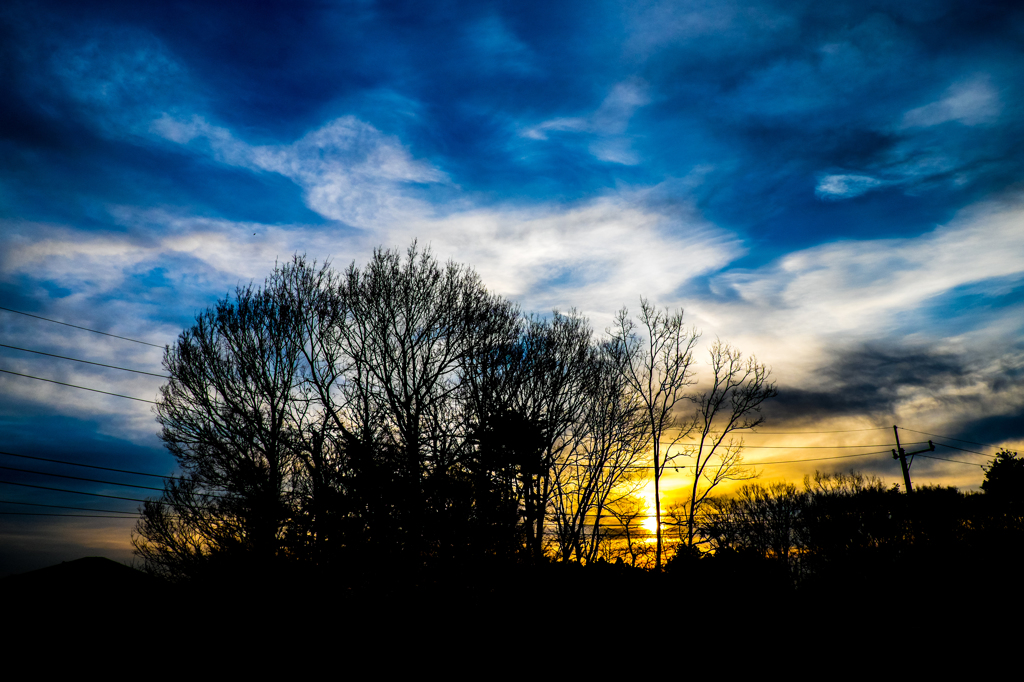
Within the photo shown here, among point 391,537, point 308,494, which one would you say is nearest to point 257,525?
point 308,494

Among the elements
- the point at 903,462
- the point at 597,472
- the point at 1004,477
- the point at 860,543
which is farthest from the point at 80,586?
the point at 1004,477

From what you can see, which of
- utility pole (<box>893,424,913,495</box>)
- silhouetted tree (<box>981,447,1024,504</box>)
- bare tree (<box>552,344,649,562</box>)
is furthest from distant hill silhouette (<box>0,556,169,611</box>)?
silhouetted tree (<box>981,447,1024,504</box>)

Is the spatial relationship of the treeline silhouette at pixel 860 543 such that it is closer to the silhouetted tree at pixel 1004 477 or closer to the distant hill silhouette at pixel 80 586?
the silhouetted tree at pixel 1004 477

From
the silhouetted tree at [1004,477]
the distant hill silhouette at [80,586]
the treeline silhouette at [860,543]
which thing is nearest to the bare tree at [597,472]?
the treeline silhouette at [860,543]

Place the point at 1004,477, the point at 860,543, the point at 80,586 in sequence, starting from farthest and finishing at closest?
the point at 1004,477 → the point at 860,543 → the point at 80,586

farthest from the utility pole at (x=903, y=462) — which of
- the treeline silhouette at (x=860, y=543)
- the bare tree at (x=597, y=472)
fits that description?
the bare tree at (x=597, y=472)

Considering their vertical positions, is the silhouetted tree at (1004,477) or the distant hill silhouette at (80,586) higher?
the silhouetted tree at (1004,477)

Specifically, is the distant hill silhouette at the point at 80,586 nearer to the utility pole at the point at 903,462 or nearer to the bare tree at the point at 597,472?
the bare tree at the point at 597,472

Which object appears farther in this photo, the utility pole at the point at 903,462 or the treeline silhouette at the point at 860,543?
the utility pole at the point at 903,462

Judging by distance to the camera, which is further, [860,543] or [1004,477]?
[1004,477]

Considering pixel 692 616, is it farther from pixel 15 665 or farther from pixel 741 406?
pixel 15 665

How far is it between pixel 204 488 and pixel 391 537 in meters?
9.02

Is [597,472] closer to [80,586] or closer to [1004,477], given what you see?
[80,586]

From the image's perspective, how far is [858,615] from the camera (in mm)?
18172
